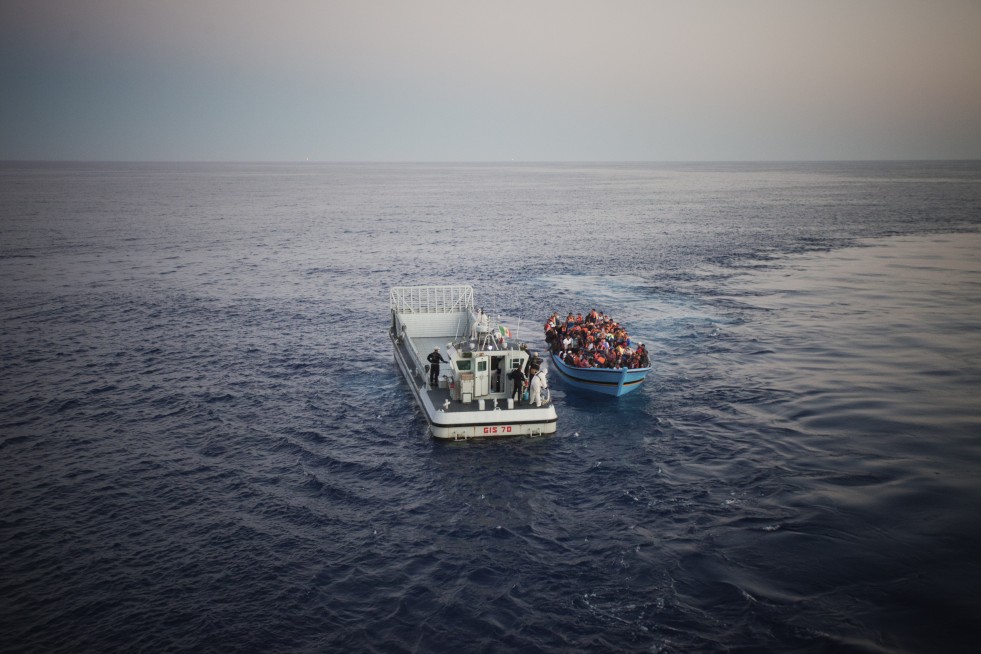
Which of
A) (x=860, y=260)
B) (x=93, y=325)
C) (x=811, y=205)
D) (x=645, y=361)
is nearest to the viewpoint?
(x=645, y=361)

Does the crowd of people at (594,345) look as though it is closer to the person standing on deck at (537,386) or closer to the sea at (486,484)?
the sea at (486,484)

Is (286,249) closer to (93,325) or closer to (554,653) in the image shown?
(93,325)

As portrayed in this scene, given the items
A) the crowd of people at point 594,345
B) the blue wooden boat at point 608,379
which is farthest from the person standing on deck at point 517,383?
the crowd of people at point 594,345

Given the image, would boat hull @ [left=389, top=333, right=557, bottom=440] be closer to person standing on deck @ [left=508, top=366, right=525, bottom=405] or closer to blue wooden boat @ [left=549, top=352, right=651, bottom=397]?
person standing on deck @ [left=508, top=366, right=525, bottom=405]

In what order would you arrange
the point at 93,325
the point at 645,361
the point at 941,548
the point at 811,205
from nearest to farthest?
the point at 941,548, the point at 645,361, the point at 93,325, the point at 811,205

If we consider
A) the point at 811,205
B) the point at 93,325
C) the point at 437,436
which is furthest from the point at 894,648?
the point at 811,205

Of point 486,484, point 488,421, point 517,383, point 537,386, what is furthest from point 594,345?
point 486,484

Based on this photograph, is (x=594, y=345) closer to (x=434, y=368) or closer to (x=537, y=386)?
(x=537, y=386)

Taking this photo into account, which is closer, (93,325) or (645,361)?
(645,361)
